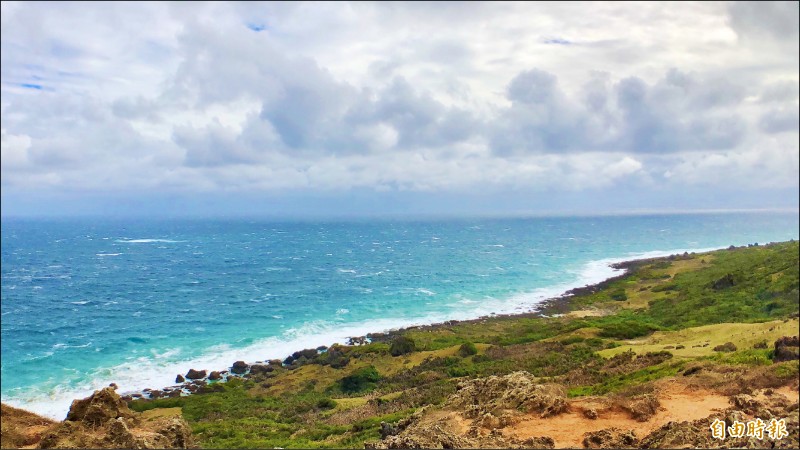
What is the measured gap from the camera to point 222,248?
77.1m

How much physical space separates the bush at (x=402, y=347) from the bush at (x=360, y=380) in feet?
13.7

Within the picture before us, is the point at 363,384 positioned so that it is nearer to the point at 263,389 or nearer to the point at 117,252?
the point at 263,389

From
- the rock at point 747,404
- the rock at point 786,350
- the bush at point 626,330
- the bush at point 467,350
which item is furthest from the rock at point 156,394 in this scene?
the rock at point 786,350

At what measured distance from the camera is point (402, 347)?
1419 inches

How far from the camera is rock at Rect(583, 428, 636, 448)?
1251 centimetres

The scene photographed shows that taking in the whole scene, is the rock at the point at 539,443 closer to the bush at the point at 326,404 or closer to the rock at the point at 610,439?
the rock at the point at 610,439

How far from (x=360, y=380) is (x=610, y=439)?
66.3 ft

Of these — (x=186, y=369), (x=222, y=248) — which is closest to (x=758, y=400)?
(x=186, y=369)

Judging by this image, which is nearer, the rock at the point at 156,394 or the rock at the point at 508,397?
the rock at the point at 508,397

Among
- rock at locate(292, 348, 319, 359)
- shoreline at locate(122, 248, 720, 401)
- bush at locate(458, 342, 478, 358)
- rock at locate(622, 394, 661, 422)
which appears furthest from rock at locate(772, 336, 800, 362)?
rock at locate(292, 348, 319, 359)

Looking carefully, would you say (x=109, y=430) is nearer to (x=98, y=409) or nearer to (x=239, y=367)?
(x=98, y=409)

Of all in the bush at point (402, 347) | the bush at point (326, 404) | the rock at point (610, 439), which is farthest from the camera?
the bush at point (402, 347)

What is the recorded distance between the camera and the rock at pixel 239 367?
3506cm

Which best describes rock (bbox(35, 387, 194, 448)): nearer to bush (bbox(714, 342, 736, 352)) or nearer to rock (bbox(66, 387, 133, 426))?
rock (bbox(66, 387, 133, 426))
